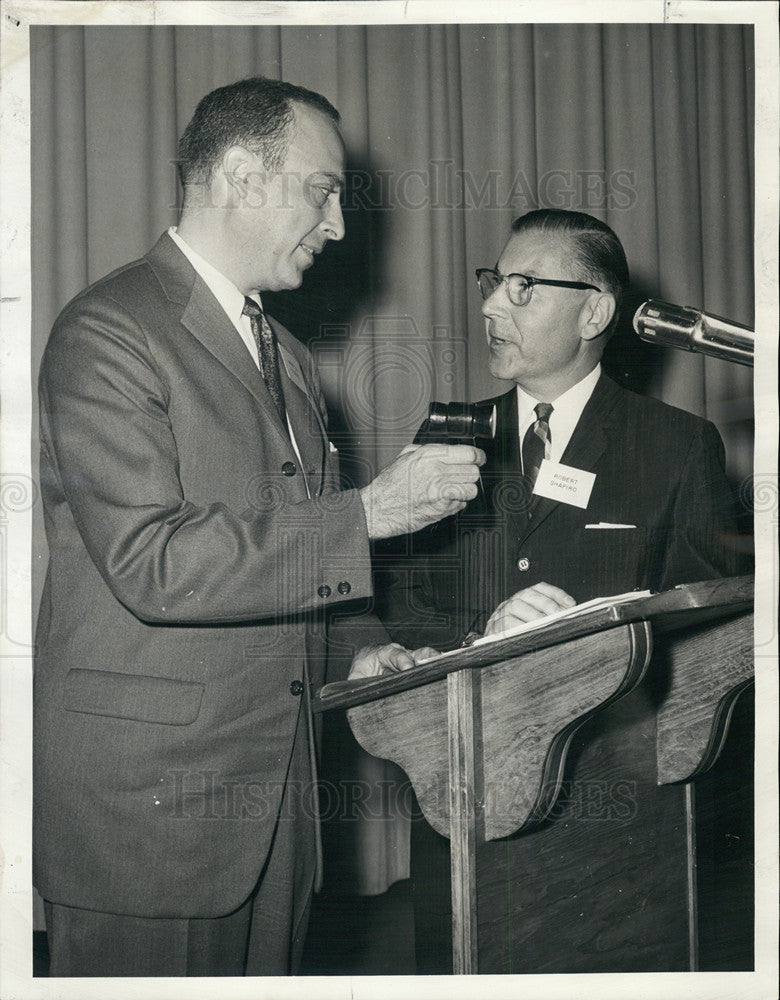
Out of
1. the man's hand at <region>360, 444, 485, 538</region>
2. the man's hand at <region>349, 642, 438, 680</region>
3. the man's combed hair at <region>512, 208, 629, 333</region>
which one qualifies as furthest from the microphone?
the man's hand at <region>349, 642, 438, 680</region>

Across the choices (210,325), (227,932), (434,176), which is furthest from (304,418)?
(227,932)

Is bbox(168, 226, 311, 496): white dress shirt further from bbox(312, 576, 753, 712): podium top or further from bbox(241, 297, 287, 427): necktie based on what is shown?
bbox(312, 576, 753, 712): podium top

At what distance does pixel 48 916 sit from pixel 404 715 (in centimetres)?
80

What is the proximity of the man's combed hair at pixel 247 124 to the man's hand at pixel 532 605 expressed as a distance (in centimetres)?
98

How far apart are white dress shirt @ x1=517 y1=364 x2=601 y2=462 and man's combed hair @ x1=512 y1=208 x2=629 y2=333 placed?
0.69 feet

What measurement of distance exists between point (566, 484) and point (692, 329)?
640 mm

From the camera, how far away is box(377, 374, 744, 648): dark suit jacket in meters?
2.04

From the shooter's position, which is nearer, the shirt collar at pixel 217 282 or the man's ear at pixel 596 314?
the shirt collar at pixel 217 282

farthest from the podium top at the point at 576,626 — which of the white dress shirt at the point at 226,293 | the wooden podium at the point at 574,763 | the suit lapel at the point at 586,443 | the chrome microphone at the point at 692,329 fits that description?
the suit lapel at the point at 586,443

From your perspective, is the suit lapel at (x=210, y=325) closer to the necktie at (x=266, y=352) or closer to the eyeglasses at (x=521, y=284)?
the necktie at (x=266, y=352)

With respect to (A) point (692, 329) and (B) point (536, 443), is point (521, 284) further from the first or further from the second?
(A) point (692, 329)

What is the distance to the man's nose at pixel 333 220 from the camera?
1931 millimetres

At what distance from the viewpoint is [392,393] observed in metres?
2.36

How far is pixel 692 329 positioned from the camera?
147 cm
